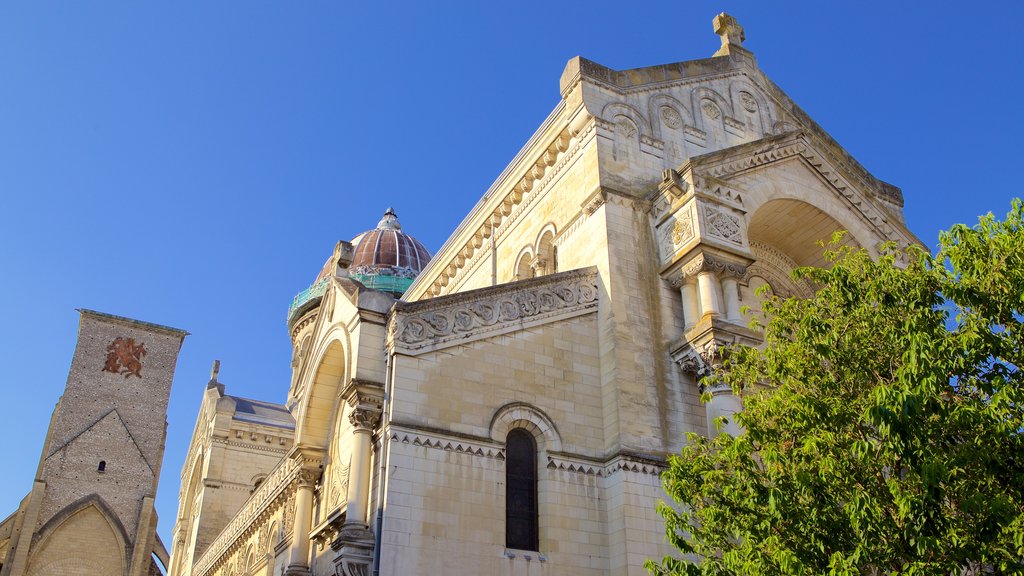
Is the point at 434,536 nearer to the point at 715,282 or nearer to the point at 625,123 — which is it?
the point at 715,282

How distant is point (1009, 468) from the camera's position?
9859 mm

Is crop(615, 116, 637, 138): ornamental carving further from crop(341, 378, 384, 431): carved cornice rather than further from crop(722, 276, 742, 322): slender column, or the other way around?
crop(341, 378, 384, 431): carved cornice

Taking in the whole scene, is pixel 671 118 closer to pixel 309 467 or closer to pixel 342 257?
pixel 342 257

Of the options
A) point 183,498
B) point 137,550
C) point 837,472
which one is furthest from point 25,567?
point 837,472


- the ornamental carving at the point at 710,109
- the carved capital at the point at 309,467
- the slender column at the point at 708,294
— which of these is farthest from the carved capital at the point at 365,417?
the ornamental carving at the point at 710,109

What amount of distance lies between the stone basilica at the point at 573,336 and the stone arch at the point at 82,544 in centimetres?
1861

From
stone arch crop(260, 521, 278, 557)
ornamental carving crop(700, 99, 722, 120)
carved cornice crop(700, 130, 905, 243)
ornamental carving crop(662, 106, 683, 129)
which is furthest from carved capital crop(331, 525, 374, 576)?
ornamental carving crop(700, 99, 722, 120)

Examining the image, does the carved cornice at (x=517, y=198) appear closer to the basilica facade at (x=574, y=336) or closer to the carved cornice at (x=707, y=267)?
the basilica facade at (x=574, y=336)

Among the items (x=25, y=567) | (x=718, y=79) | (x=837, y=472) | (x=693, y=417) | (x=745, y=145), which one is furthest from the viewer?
(x=25, y=567)

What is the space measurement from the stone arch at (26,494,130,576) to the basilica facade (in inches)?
704

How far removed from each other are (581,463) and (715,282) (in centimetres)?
493

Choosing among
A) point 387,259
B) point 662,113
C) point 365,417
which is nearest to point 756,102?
point 662,113

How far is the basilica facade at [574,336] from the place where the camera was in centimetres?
1620

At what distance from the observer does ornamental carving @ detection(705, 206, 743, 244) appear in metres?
A: 19.5
